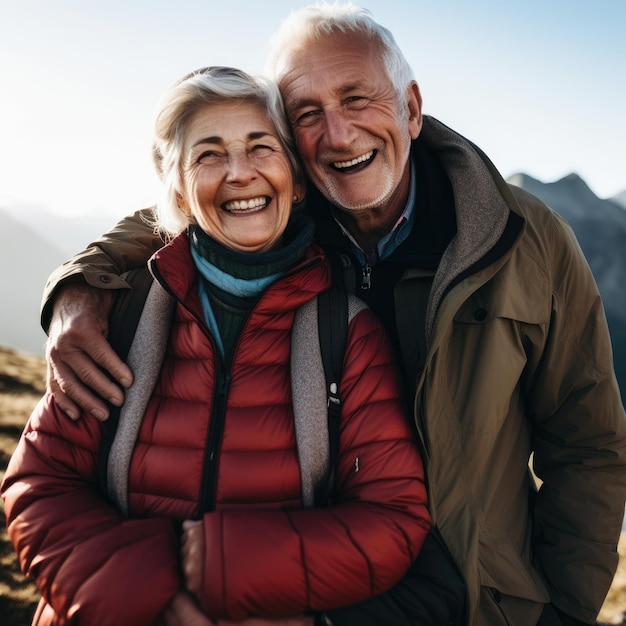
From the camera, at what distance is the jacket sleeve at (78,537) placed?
187 centimetres

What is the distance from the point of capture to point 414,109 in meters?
3.36

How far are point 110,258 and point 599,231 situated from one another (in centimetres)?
2845

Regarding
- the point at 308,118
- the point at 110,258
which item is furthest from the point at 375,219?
the point at 110,258

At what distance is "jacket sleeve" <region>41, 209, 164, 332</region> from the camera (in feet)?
8.87

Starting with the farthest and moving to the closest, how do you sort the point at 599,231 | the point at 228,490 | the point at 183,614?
the point at 599,231
the point at 228,490
the point at 183,614

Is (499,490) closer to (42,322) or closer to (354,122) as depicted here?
(354,122)

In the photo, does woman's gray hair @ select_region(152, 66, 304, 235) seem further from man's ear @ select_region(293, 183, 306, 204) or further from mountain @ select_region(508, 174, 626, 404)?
mountain @ select_region(508, 174, 626, 404)

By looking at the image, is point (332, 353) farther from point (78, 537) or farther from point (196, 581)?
point (78, 537)

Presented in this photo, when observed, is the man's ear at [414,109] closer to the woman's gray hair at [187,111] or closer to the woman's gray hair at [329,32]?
the woman's gray hair at [329,32]

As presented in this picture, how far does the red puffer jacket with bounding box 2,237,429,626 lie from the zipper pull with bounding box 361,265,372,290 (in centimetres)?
45

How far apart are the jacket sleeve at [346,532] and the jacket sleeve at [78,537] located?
0.23 metres

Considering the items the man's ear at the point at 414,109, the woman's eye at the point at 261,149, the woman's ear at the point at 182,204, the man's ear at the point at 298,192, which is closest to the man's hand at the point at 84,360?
the woman's ear at the point at 182,204

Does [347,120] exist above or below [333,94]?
below

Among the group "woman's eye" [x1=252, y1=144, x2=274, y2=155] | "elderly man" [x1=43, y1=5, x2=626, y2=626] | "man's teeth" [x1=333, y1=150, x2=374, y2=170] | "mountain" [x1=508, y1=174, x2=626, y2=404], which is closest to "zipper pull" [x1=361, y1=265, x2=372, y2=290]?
"elderly man" [x1=43, y1=5, x2=626, y2=626]
